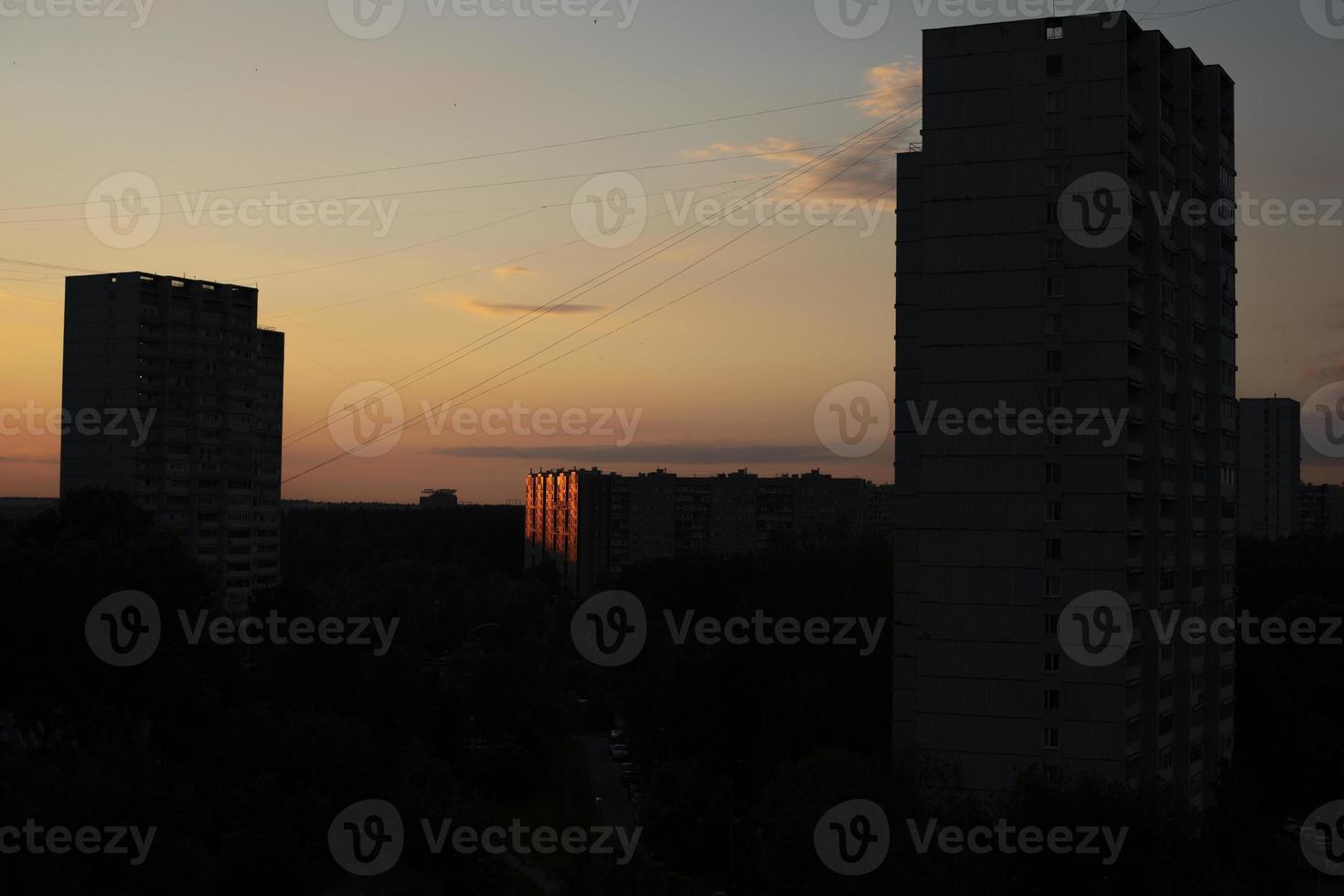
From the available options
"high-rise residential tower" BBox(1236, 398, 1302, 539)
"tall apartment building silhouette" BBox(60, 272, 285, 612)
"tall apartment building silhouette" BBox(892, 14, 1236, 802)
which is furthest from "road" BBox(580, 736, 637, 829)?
"high-rise residential tower" BBox(1236, 398, 1302, 539)

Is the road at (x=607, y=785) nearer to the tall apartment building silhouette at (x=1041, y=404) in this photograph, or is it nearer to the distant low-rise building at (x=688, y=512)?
the tall apartment building silhouette at (x=1041, y=404)

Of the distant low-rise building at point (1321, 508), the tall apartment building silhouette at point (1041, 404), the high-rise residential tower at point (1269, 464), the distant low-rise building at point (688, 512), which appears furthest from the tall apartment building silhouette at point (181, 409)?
the distant low-rise building at point (1321, 508)

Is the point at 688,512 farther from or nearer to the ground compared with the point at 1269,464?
nearer to the ground

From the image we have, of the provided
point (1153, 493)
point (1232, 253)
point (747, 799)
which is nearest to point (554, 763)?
point (747, 799)

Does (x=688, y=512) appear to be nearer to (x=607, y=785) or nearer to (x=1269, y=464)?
(x=1269, y=464)

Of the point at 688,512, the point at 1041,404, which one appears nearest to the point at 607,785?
the point at 1041,404

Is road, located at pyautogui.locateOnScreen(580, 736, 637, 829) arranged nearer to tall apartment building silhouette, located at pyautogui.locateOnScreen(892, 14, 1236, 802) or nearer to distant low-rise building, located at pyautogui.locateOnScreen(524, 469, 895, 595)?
tall apartment building silhouette, located at pyautogui.locateOnScreen(892, 14, 1236, 802)
